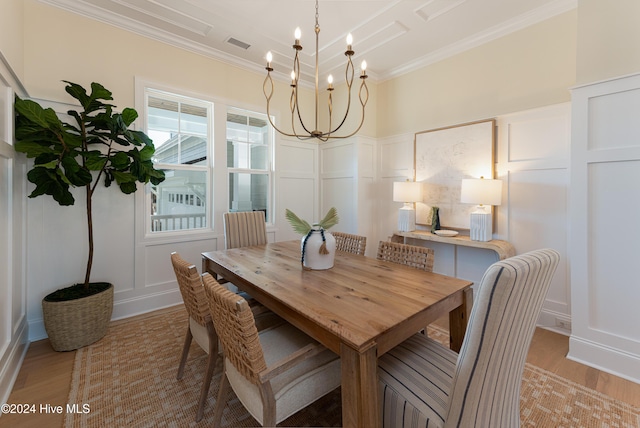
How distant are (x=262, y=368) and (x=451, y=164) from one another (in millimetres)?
3130

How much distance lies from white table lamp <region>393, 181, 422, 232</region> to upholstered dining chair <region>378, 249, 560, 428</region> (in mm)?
2351

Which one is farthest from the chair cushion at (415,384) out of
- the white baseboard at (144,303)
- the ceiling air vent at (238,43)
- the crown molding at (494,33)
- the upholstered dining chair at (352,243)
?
the ceiling air vent at (238,43)

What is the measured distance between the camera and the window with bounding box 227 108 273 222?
12.4 ft

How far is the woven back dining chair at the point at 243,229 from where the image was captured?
296 cm

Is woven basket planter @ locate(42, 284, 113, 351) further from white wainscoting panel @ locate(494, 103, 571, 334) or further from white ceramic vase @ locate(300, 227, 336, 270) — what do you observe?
white wainscoting panel @ locate(494, 103, 571, 334)

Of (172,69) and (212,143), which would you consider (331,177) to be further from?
(172,69)

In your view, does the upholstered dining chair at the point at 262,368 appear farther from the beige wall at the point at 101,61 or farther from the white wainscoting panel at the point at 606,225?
the beige wall at the point at 101,61

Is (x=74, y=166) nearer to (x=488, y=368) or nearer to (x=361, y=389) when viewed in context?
(x=361, y=389)

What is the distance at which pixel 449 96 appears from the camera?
11.0 ft

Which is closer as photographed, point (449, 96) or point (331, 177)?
point (449, 96)

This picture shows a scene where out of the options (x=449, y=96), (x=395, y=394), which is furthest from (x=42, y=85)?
(x=449, y=96)

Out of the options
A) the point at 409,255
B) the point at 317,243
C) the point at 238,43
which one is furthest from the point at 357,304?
the point at 238,43

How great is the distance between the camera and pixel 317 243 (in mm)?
1851

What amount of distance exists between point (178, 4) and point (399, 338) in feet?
11.2
